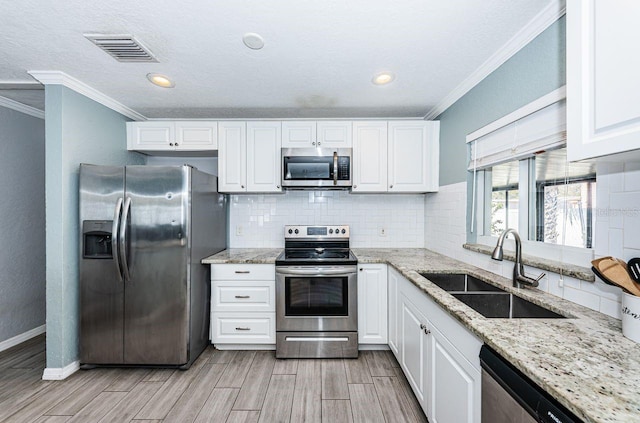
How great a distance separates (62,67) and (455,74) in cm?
291

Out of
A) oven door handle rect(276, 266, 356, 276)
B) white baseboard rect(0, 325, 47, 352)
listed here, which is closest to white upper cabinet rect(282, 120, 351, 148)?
oven door handle rect(276, 266, 356, 276)

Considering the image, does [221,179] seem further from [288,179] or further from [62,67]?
[62,67]

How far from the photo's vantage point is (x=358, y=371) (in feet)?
7.39

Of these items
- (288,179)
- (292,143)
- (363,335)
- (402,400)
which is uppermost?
(292,143)

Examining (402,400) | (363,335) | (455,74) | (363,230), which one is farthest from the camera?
(363,230)

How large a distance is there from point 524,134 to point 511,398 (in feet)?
4.67

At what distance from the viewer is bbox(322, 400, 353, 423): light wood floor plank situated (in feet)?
5.72

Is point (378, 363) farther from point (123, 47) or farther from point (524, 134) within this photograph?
point (123, 47)

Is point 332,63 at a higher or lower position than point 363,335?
higher

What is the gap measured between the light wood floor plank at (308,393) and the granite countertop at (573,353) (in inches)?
44.7

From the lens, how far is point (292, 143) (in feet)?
9.20

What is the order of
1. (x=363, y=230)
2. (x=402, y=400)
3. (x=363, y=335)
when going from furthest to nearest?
(x=363, y=230) < (x=363, y=335) < (x=402, y=400)

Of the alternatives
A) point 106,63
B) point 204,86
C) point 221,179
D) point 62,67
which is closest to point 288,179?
point 221,179

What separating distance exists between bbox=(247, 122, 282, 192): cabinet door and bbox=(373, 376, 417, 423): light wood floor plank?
193cm
